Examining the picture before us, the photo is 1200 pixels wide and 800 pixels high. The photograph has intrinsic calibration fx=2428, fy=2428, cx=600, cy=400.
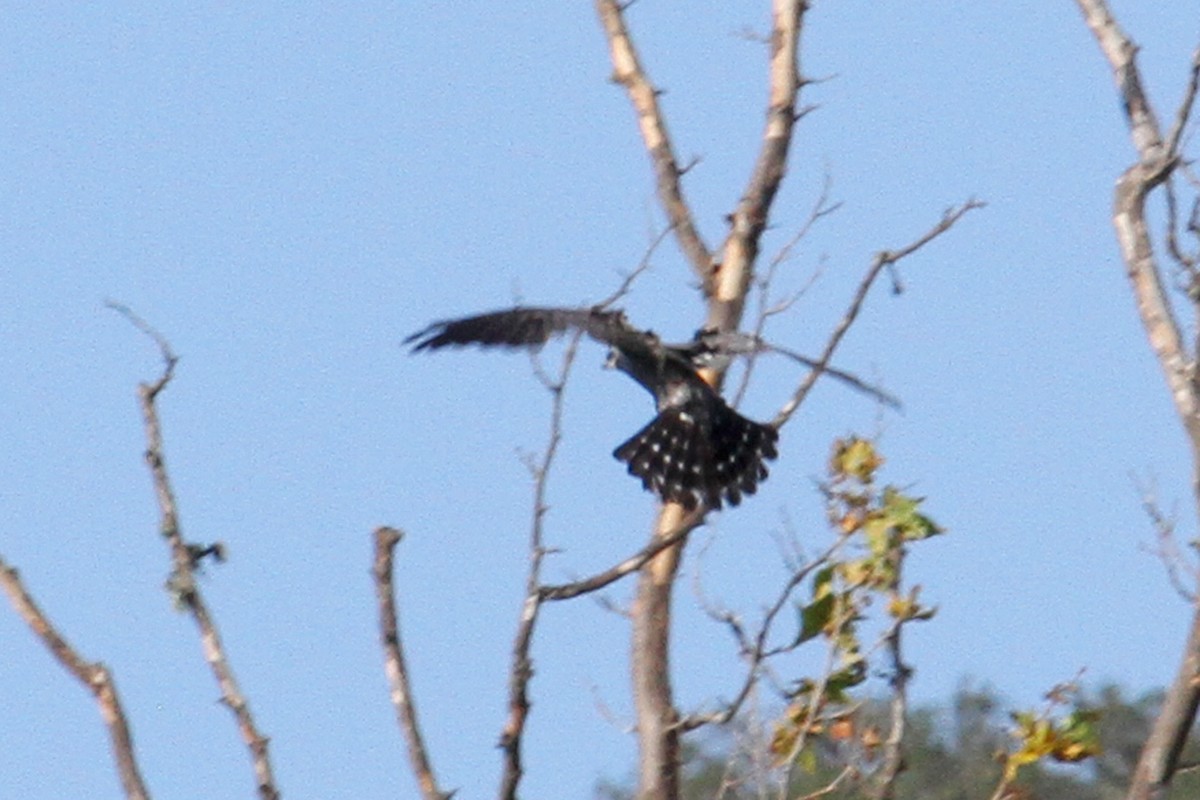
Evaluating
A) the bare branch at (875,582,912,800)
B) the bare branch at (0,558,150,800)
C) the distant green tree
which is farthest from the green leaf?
the distant green tree

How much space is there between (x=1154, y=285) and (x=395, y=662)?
310 centimetres

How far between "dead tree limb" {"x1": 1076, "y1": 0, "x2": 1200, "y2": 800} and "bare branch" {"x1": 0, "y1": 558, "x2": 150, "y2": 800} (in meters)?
2.87

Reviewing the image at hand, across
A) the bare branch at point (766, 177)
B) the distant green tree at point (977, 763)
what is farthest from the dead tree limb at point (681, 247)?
the distant green tree at point (977, 763)

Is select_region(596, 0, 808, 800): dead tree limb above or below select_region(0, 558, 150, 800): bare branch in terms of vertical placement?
above

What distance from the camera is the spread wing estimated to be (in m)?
6.14

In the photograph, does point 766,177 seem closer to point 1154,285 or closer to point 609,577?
point 1154,285

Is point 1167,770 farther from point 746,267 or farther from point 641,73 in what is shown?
point 641,73

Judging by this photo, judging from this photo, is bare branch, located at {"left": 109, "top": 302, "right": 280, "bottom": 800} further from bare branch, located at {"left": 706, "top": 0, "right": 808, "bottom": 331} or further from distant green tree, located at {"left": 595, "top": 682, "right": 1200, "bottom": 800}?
distant green tree, located at {"left": 595, "top": 682, "right": 1200, "bottom": 800}

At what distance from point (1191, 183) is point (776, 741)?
196cm

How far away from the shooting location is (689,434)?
23.3 ft

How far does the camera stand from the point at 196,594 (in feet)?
15.5

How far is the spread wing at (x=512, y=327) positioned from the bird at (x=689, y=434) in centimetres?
26

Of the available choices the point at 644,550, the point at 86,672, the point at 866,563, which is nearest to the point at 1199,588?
the point at 866,563

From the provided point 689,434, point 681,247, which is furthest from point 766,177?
point 689,434
